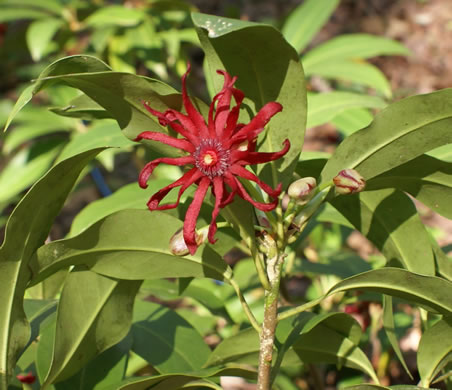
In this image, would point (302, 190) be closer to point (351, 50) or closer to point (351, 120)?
point (351, 120)

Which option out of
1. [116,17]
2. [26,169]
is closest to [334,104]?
[116,17]

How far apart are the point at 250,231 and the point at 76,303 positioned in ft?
1.09

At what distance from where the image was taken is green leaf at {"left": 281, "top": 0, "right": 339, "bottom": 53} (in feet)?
7.74

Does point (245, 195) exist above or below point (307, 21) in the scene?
below

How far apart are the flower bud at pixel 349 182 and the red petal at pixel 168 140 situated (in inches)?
7.8

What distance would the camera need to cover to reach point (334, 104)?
5.29ft

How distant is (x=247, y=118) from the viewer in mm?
930

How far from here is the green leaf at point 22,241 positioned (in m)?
0.90

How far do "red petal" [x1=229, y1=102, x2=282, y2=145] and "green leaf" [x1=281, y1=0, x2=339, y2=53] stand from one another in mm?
1595

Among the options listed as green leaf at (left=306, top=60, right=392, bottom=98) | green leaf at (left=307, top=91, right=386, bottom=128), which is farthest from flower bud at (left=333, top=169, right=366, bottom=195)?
green leaf at (left=306, top=60, right=392, bottom=98)

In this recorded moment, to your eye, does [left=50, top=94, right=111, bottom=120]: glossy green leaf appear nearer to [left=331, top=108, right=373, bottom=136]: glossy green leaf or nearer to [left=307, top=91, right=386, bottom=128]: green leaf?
[left=307, top=91, right=386, bottom=128]: green leaf

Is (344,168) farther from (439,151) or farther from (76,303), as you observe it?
(76,303)

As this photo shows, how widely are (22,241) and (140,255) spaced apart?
0.17m

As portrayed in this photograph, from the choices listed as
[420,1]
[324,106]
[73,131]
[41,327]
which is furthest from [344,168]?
[420,1]
